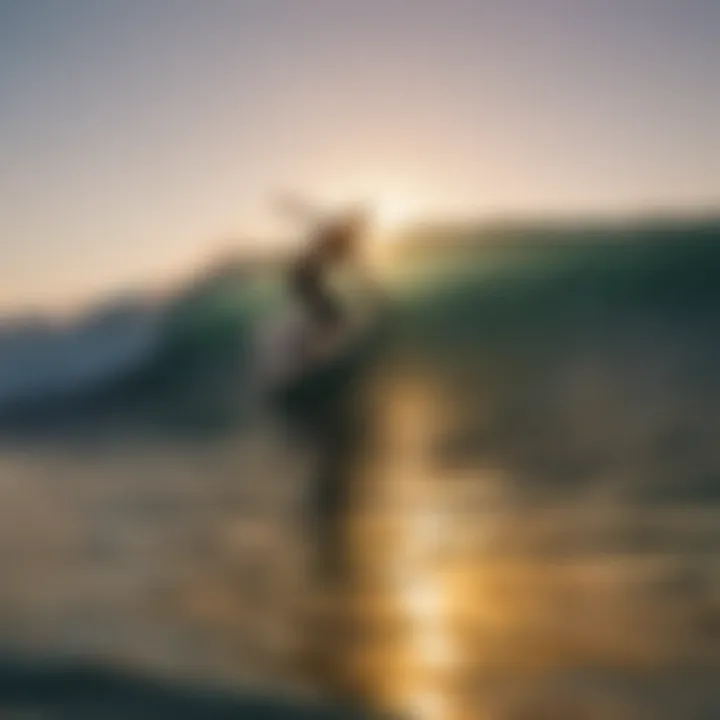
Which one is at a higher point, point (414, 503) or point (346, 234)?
Answer: point (346, 234)

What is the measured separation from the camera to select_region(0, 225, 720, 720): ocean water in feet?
4.17

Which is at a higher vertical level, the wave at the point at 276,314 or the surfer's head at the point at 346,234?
the surfer's head at the point at 346,234

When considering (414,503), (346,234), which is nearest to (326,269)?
(346,234)

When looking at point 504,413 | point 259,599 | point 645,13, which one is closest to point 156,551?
point 259,599

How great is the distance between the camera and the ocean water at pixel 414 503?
127 cm

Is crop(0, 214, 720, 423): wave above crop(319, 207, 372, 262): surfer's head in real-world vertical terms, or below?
below

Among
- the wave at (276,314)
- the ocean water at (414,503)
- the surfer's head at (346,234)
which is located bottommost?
the ocean water at (414,503)

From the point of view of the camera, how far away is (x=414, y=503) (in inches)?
53.1

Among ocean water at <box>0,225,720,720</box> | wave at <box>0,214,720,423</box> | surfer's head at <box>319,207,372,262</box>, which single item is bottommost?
ocean water at <box>0,225,720,720</box>

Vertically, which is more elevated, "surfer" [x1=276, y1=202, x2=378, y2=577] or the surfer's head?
the surfer's head

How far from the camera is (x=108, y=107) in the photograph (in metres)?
1.43

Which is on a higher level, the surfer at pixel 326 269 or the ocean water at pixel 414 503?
the surfer at pixel 326 269

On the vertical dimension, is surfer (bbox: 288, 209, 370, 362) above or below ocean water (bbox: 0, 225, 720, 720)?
above

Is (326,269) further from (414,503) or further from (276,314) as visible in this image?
(414,503)
